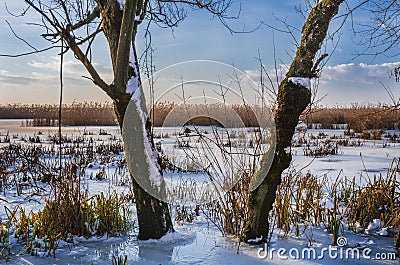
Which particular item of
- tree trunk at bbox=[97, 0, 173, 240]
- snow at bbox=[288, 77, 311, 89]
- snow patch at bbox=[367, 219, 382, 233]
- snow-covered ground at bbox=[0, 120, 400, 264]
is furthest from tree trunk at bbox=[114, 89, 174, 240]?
snow patch at bbox=[367, 219, 382, 233]

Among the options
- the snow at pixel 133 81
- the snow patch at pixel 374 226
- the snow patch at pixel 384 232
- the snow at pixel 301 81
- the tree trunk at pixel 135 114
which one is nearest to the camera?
the snow at pixel 301 81

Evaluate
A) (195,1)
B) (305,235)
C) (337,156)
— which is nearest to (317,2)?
(195,1)

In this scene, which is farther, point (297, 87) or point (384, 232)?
point (384, 232)

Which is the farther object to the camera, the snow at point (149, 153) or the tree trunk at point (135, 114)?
the snow at point (149, 153)

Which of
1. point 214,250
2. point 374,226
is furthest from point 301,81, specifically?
point 374,226

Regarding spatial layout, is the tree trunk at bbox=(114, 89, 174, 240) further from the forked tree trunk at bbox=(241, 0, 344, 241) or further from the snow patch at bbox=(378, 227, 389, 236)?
the snow patch at bbox=(378, 227, 389, 236)

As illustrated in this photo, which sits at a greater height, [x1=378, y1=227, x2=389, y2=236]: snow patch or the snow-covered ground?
[x1=378, y1=227, x2=389, y2=236]: snow patch

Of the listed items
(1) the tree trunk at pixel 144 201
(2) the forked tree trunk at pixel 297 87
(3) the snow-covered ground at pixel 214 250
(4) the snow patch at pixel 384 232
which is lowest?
(3) the snow-covered ground at pixel 214 250

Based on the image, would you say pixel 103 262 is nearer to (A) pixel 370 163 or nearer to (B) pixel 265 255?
(B) pixel 265 255

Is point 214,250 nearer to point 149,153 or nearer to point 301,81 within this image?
point 149,153

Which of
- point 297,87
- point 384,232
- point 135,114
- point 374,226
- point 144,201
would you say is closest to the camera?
point 297,87

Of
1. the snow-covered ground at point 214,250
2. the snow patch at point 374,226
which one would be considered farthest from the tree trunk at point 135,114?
the snow patch at point 374,226

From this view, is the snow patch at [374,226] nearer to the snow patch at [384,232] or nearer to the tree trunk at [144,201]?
the snow patch at [384,232]

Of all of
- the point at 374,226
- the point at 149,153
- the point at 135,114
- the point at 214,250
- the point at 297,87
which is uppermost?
the point at 297,87
